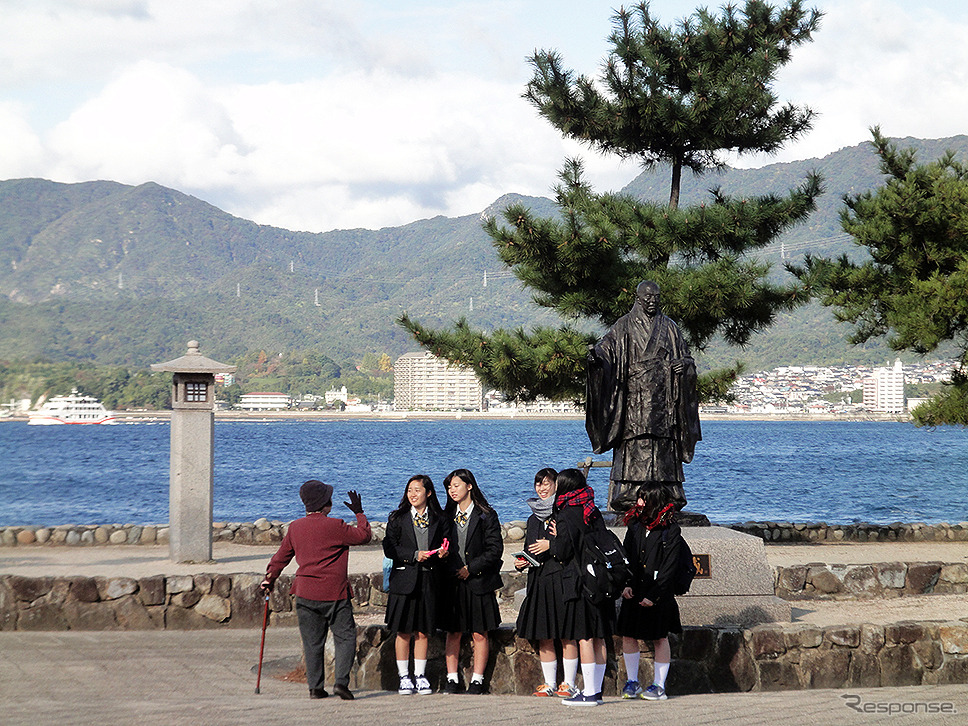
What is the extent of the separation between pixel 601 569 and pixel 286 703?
2.10 meters

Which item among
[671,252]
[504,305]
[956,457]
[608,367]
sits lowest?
[956,457]

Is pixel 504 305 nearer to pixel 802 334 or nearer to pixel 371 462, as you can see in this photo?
pixel 802 334

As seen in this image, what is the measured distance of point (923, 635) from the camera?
765 cm

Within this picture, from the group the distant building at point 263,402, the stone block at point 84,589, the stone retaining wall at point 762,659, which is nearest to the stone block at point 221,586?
the stone block at point 84,589

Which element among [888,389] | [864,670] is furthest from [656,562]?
[888,389]

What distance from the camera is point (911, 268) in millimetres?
14406

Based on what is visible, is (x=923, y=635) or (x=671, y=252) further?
(x=671, y=252)

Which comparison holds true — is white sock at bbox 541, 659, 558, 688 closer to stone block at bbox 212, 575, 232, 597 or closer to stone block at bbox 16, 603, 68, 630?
stone block at bbox 212, 575, 232, 597

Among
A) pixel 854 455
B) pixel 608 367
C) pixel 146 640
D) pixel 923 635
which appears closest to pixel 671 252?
pixel 608 367

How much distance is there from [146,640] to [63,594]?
110 centimetres

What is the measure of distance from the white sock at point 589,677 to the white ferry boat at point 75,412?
114m

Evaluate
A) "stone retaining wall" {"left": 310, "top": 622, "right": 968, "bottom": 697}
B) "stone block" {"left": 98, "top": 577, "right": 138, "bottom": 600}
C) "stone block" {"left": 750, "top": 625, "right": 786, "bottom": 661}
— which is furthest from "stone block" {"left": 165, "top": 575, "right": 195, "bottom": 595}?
"stone block" {"left": 750, "top": 625, "right": 786, "bottom": 661}

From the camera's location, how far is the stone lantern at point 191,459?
1162 centimetres

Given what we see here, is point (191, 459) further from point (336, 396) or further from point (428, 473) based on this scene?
point (336, 396)
